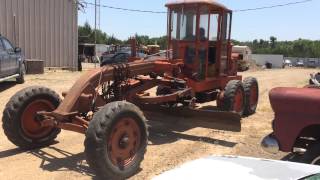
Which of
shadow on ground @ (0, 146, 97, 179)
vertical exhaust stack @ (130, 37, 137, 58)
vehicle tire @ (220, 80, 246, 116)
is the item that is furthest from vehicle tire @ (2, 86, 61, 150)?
vehicle tire @ (220, 80, 246, 116)

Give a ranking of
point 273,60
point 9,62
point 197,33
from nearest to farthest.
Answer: point 197,33
point 9,62
point 273,60

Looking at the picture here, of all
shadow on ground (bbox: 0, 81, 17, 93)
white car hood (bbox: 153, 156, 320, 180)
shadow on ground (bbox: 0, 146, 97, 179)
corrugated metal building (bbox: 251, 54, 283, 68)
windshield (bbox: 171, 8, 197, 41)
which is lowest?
corrugated metal building (bbox: 251, 54, 283, 68)

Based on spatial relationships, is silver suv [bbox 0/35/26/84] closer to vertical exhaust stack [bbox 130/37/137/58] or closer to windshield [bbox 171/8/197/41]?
vertical exhaust stack [bbox 130/37/137/58]

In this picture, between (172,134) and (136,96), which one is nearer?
(136,96)

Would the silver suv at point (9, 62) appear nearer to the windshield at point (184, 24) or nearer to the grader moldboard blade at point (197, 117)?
the windshield at point (184, 24)

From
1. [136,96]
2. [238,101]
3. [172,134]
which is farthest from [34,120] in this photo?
[238,101]

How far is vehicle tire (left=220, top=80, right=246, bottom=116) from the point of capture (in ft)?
33.6

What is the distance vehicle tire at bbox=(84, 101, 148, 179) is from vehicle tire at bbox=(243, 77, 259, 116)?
5106mm

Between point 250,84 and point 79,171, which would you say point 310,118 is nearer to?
point 79,171

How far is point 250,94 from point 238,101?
922 millimetres

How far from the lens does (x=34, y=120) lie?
7809mm

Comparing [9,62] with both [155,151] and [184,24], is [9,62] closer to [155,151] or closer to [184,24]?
[184,24]

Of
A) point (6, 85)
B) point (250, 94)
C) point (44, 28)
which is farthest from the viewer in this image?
point (44, 28)

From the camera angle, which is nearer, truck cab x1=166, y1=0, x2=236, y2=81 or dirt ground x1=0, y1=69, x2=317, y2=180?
dirt ground x1=0, y1=69, x2=317, y2=180
